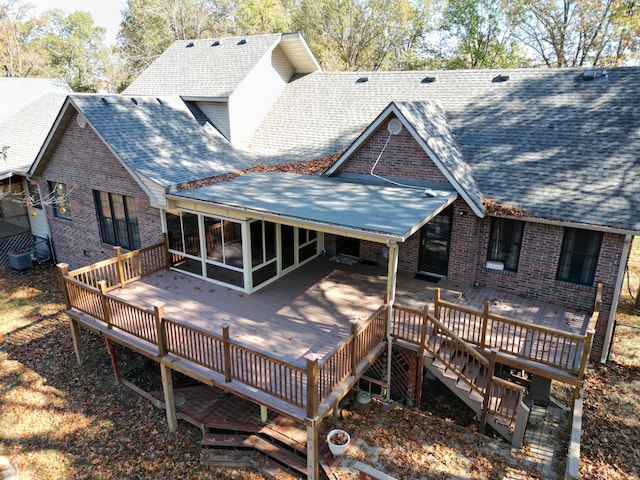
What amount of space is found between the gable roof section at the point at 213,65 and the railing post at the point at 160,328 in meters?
9.52

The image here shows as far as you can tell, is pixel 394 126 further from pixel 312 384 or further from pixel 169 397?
pixel 169 397

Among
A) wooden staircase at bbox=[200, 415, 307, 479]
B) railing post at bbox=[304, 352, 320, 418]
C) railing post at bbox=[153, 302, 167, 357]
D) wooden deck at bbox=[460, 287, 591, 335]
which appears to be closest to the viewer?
railing post at bbox=[304, 352, 320, 418]

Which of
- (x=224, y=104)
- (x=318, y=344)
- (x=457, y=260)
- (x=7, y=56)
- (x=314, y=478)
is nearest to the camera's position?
(x=314, y=478)

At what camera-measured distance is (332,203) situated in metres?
10.6

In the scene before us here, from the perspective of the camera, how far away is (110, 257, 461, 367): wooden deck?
9414mm

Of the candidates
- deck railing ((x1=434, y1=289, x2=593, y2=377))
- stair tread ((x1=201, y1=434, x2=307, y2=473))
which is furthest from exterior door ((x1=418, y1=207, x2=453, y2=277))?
stair tread ((x1=201, y1=434, x2=307, y2=473))

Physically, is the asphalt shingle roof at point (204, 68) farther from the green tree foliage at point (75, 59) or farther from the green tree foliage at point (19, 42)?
the green tree foliage at point (19, 42)

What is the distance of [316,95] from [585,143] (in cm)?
989

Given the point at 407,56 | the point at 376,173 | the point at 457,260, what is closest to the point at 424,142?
the point at 376,173

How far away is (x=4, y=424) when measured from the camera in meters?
9.57

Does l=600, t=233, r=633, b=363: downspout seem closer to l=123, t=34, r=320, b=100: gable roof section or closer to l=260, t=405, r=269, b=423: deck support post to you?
l=260, t=405, r=269, b=423: deck support post

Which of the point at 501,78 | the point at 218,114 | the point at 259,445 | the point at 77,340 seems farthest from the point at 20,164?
the point at 501,78

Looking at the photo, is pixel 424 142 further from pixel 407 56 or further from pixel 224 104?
pixel 407 56

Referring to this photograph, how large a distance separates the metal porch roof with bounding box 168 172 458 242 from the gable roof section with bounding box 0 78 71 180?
10994mm
